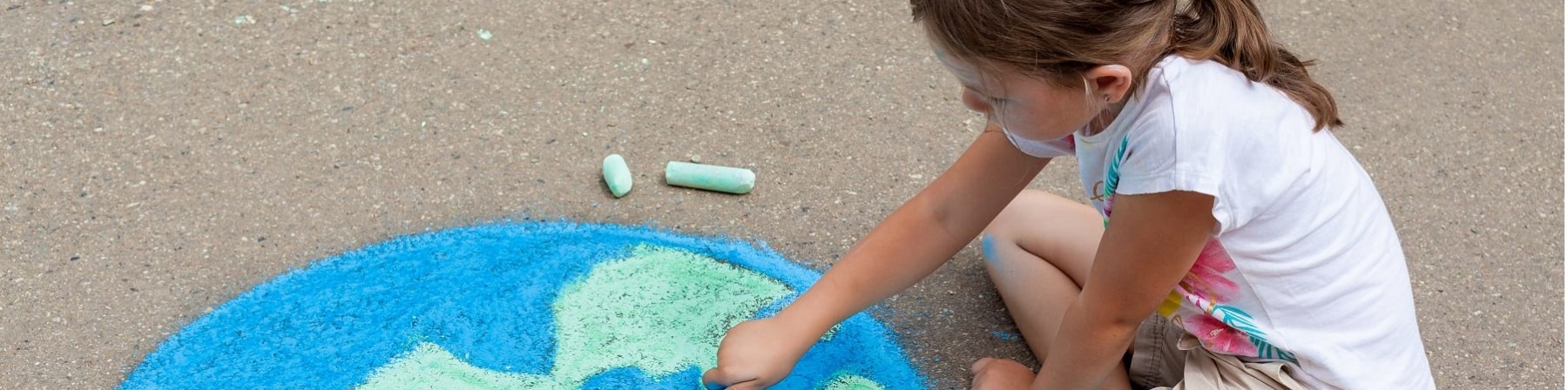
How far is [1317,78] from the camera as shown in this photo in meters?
2.49

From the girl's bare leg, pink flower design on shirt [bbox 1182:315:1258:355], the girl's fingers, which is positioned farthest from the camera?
the girl's bare leg

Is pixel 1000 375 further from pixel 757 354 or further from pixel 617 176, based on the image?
pixel 617 176

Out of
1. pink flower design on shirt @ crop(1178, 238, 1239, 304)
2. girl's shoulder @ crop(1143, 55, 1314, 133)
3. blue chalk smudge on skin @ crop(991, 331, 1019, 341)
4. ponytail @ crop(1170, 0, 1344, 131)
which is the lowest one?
blue chalk smudge on skin @ crop(991, 331, 1019, 341)

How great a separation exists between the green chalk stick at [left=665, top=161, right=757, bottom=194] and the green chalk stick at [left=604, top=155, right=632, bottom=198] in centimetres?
7

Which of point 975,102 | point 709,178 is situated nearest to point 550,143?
point 709,178

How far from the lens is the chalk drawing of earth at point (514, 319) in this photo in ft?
5.53

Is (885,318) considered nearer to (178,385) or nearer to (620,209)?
(620,209)

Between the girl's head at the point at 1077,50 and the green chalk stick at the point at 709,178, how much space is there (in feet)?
2.53

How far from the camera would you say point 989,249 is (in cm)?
191

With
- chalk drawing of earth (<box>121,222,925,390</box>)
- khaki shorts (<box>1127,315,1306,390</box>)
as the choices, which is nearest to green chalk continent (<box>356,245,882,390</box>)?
chalk drawing of earth (<box>121,222,925,390</box>)

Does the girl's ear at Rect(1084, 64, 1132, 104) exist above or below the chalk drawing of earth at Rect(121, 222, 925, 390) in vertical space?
above

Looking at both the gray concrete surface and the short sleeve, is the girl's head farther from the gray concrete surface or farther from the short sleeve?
the gray concrete surface

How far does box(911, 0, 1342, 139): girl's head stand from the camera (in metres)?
1.18

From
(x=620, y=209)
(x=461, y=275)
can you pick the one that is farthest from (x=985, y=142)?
(x=461, y=275)
